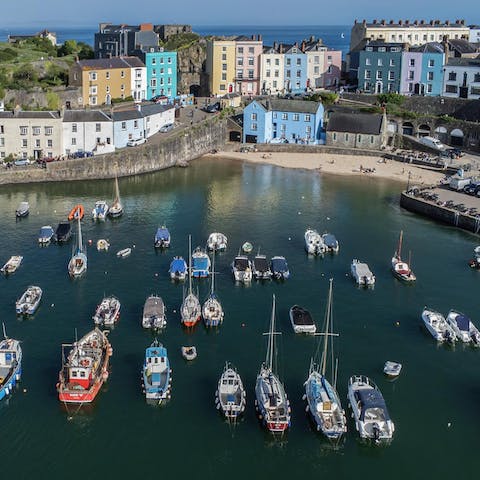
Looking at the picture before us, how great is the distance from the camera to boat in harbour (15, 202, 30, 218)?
194ft

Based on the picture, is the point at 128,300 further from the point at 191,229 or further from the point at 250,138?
the point at 250,138

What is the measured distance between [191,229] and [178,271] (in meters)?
10.4

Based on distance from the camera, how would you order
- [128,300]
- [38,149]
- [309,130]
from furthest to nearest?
[309,130]
[38,149]
[128,300]

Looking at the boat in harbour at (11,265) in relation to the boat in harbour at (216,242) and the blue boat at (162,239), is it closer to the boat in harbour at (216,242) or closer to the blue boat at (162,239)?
the blue boat at (162,239)

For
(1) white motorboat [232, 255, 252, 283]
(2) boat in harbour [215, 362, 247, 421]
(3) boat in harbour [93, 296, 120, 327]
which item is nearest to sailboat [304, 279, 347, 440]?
(2) boat in harbour [215, 362, 247, 421]

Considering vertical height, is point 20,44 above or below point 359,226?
above

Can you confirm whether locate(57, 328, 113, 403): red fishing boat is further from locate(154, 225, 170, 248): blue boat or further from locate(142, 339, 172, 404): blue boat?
locate(154, 225, 170, 248): blue boat

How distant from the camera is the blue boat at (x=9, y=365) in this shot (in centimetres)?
3406

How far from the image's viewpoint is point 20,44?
111 meters

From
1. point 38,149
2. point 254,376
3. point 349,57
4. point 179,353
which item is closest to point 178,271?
point 179,353

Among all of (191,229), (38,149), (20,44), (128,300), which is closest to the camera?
(128,300)

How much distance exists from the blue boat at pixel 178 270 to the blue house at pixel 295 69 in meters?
54.1

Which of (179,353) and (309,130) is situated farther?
(309,130)

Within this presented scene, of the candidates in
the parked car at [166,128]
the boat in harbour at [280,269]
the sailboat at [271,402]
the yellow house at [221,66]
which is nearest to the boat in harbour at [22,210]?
the boat in harbour at [280,269]
